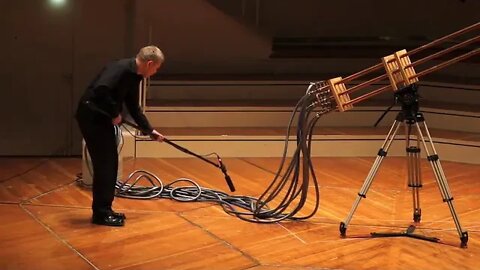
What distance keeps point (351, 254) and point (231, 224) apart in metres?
0.77

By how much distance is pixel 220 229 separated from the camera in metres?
4.17

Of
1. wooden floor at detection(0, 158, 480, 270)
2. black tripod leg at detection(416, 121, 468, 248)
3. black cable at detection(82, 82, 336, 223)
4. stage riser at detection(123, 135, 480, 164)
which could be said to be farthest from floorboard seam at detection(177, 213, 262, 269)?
stage riser at detection(123, 135, 480, 164)

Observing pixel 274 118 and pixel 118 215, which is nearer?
pixel 118 215

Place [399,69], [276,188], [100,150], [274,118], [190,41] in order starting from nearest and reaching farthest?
1. [399,69]
2. [100,150]
3. [276,188]
4. [274,118]
5. [190,41]

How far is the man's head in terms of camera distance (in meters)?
3.95

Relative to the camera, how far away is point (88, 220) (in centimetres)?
427

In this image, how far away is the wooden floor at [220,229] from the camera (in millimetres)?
3680

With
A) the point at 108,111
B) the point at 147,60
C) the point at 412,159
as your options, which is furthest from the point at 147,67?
the point at 412,159

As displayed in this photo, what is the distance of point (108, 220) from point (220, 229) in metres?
0.62

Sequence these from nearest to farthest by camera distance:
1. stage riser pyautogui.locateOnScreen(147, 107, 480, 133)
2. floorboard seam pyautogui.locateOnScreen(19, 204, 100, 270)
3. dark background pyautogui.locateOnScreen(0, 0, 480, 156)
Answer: floorboard seam pyautogui.locateOnScreen(19, 204, 100, 270) < stage riser pyautogui.locateOnScreen(147, 107, 480, 133) < dark background pyautogui.locateOnScreen(0, 0, 480, 156)

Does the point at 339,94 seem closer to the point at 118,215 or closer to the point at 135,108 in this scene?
the point at 135,108

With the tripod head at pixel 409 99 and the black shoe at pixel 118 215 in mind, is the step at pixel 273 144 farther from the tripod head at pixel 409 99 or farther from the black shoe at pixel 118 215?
the tripod head at pixel 409 99

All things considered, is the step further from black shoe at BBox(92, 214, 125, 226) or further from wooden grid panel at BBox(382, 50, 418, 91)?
wooden grid panel at BBox(382, 50, 418, 91)

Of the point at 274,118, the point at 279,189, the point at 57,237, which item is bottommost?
the point at 57,237
